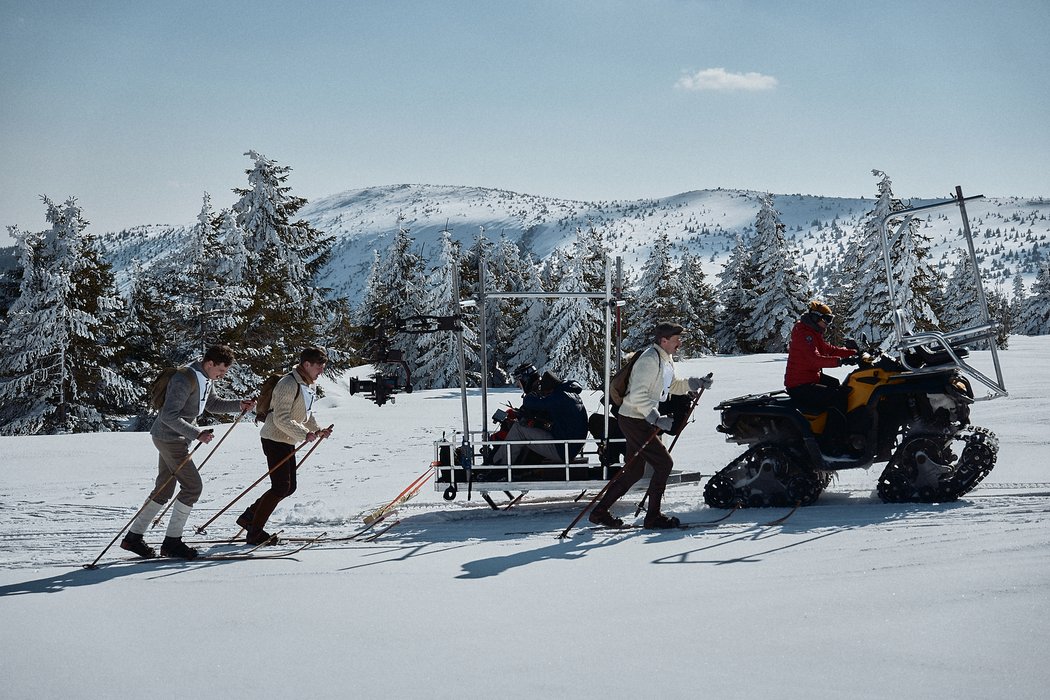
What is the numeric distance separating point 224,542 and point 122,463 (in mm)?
6591

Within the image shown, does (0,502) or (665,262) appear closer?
(0,502)

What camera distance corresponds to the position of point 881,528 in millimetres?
7371

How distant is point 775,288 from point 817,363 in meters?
40.2

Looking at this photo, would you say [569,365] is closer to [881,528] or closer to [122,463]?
[122,463]

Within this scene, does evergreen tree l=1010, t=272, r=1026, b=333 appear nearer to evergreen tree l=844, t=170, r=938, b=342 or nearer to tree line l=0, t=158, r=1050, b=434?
tree line l=0, t=158, r=1050, b=434

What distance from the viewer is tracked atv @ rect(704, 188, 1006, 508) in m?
8.14

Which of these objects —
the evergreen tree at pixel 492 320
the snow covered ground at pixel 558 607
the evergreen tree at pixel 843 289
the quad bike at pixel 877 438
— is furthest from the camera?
the evergreen tree at pixel 843 289

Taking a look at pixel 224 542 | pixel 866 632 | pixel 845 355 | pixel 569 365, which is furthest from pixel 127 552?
pixel 569 365

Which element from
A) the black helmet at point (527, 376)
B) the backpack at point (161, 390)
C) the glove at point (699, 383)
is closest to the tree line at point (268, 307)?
the black helmet at point (527, 376)

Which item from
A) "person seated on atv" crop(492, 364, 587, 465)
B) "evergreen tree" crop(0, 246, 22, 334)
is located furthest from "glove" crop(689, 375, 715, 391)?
"evergreen tree" crop(0, 246, 22, 334)

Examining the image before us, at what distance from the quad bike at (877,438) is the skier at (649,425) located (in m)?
1.00

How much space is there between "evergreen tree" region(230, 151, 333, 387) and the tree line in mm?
66

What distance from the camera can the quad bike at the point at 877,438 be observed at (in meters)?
8.16

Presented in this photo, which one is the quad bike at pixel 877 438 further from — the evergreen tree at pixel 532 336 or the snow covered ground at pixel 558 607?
the evergreen tree at pixel 532 336
